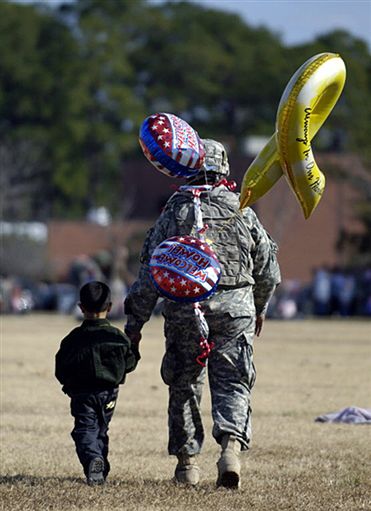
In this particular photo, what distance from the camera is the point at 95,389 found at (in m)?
8.10

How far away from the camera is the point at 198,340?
26.2ft

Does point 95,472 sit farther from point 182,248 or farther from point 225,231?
point 225,231

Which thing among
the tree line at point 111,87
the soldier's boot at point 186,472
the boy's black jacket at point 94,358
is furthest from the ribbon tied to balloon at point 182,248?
the tree line at point 111,87

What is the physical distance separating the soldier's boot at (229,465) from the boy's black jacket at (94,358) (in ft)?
2.42

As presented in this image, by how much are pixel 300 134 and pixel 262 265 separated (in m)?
0.85

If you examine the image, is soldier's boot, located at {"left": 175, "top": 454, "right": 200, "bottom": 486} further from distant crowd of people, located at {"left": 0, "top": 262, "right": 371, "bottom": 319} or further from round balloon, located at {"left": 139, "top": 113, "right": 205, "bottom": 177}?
distant crowd of people, located at {"left": 0, "top": 262, "right": 371, "bottom": 319}

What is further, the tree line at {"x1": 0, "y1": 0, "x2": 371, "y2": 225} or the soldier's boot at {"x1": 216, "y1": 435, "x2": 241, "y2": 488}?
the tree line at {"x1": 0, "y1": 0, "x2": 371, "y2": 225}

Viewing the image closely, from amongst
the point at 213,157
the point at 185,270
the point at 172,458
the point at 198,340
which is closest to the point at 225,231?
the point at 213,157

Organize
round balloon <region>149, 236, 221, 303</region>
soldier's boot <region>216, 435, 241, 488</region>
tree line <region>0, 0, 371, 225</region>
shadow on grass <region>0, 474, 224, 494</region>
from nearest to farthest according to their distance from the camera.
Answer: round balloon <region>149, 236, 221, 303</region>, soldier's boot <region>216, 435, 241, 488</region>, shadow on grass <region>0, 474, 224, 494</region>, tree line <region>0, 0, 371, 225</region>

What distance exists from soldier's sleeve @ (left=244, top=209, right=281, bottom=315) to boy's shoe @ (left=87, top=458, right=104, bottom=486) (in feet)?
4.42

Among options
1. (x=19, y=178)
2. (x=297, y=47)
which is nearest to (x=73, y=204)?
(x=19, y=178)

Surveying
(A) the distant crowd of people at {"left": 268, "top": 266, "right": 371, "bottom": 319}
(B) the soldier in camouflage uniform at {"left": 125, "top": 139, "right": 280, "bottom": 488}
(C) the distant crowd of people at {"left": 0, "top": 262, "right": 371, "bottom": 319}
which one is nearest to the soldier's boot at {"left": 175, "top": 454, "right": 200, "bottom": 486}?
(B) the soldier in camouflage uniform at {"left": 125, "top": 139, "right": 280, "bottom": 488}

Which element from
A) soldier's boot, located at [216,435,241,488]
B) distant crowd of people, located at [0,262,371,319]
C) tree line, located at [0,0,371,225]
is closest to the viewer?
soldier's boot, located at [216,435,241,488]

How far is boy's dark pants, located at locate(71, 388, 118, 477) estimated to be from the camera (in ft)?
26.3
